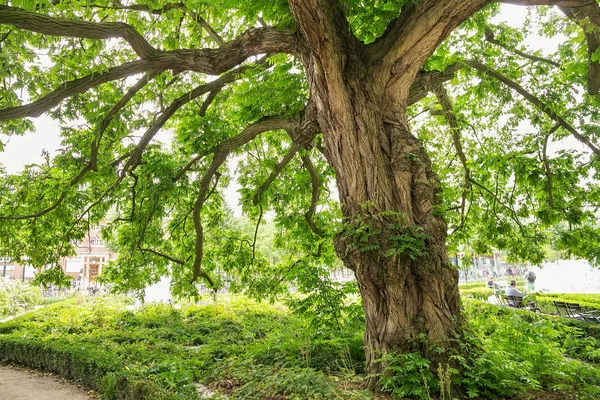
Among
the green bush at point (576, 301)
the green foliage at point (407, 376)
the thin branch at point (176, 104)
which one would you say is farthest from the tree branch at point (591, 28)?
the green bush at point (576, 301)

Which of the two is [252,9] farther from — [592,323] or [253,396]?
[592,323]

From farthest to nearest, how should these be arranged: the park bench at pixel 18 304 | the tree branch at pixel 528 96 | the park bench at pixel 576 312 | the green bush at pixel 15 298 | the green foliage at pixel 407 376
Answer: the park bench at pixel 18 304 < the green bush at pixel 15 298 < the park bench at pixel 576 312 < the tree branch at pixel 528 96 < the green foliage at pixel 407 376

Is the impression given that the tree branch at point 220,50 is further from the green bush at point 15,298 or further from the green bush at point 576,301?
the green bush at point 15,298

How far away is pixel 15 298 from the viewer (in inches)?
746

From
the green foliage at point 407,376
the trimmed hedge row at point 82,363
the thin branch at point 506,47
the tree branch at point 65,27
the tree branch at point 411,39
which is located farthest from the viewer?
the thin branch at point 506,47

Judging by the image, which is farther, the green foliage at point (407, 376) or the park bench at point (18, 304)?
the park bench at point (18, 304)

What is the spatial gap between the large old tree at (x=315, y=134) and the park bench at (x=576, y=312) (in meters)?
4.01

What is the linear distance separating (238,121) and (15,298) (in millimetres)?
17948

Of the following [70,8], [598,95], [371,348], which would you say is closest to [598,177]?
[598,95]

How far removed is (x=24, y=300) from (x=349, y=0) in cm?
2196

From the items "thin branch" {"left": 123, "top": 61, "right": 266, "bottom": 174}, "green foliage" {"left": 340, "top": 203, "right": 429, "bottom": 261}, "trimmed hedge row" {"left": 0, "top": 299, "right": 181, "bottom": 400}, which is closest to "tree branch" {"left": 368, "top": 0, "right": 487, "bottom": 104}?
"green foliage" {"left": 340, "top": 203, "right": 429, "bottom": 261}

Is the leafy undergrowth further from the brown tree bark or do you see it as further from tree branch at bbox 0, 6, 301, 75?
tree branch at bbox 0, 6, 301, 75

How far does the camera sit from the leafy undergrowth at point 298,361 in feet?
13.1

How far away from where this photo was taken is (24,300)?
19.7 metres
